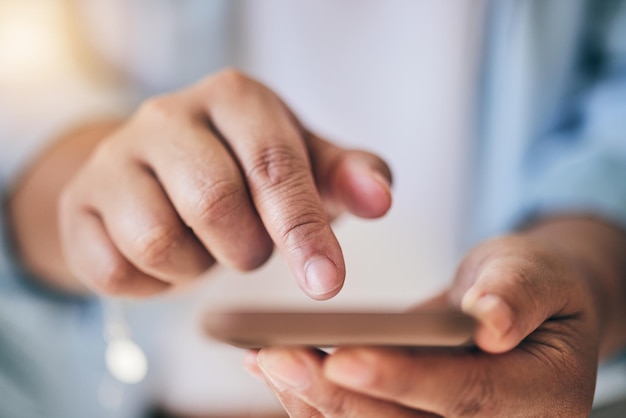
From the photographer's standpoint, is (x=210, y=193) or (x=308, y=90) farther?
(x=308, y=90)

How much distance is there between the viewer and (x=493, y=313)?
204 mm

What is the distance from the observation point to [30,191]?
50 centimetres

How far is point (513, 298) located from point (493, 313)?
2cm

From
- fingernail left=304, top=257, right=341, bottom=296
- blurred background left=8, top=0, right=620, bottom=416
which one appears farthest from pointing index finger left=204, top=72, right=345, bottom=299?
blurred background left=8, top=0, right=620, bottom=416

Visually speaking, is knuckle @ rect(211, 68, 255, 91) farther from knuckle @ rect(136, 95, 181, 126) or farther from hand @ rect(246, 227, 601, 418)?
hand @ rect(246, 227, 601, 418)

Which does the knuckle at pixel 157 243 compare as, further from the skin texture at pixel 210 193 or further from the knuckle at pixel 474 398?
the knuckle at pixel 474 398

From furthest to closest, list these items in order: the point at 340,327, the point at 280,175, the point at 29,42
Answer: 1. the point at 29,42
2. the point at 280,175
3. the point at 340,327

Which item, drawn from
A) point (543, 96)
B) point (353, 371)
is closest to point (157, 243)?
point (353, 371)

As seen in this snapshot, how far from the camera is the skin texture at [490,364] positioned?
0.63 feet

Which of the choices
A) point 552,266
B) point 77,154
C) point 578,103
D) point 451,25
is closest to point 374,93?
point 451,25

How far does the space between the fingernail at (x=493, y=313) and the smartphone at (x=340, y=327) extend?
18 millimetres

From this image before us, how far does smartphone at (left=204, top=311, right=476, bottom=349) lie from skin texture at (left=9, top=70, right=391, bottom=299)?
0.05 meters

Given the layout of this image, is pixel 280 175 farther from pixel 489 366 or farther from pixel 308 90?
pixel 308 90

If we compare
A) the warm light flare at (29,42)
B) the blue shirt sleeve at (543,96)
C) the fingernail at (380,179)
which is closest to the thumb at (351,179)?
the fingernail at (380,179)
